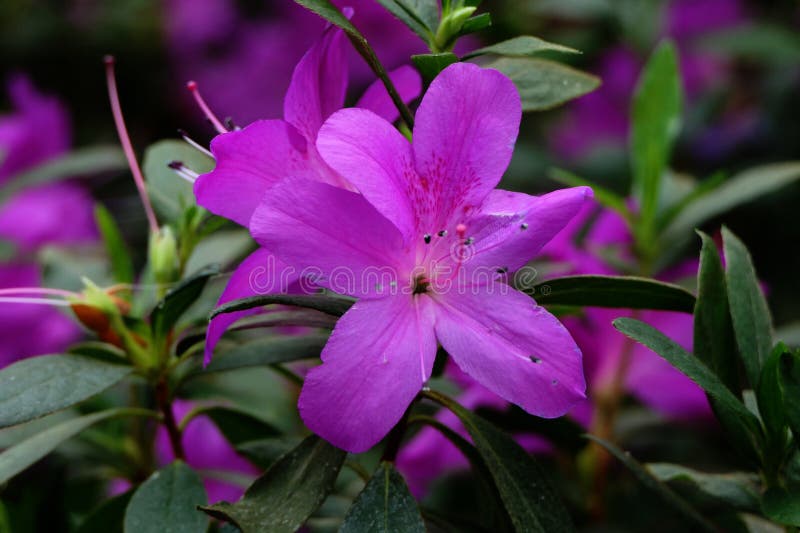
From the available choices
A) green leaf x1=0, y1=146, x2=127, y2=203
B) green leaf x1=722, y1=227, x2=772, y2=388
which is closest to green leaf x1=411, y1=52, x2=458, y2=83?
green leaf x1=722, y1=227, x2=772, y2=388

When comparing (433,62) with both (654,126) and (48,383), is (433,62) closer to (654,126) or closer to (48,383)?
(48,383)

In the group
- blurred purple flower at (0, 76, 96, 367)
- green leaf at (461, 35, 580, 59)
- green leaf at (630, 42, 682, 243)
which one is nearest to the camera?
green leaf at (461, 35, 580, 59)

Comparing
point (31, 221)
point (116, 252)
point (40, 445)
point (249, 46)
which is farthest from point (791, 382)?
point (249, 46)

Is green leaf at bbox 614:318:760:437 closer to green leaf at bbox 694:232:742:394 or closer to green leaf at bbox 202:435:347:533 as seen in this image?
green leaf at bbox 694:232:742:394

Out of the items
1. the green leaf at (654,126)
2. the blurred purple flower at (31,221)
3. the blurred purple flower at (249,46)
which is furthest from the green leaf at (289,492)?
the blurred purple flower at (249,46)

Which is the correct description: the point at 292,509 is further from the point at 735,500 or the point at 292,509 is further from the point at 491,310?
the point at 735,500

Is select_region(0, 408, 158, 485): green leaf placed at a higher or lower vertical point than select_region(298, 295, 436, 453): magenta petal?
A: lower
